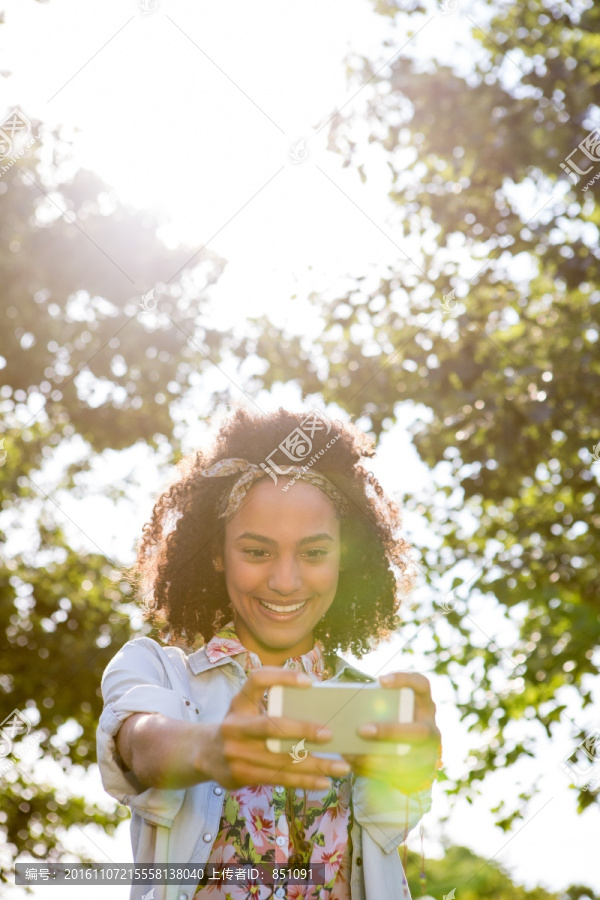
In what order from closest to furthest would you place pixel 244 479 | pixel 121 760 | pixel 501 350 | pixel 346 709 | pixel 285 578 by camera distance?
pixel 346 709
pixel 121 760
pixel 285 578
pixel 244 479
pixel 501 350

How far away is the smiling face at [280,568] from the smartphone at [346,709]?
1.69 ft

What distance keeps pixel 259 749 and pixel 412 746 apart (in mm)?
344

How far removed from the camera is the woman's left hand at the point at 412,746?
5.52 ft

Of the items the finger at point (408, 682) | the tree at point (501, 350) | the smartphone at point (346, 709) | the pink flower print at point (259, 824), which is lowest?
the pink flower print at point (259, 824)

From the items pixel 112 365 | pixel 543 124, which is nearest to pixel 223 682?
pixel 543 124

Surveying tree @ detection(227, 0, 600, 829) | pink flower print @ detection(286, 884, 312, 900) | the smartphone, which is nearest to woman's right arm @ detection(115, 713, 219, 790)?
the smartphone

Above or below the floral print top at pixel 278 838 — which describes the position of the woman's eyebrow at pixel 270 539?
above

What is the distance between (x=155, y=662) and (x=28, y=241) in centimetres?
659

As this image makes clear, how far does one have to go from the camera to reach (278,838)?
203 cm

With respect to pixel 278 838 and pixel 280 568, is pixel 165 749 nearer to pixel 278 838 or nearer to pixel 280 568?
pixel 278 838

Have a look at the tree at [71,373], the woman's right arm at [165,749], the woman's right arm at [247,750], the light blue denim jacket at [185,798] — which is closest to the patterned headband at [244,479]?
the light blue denim jacket at [185,798]

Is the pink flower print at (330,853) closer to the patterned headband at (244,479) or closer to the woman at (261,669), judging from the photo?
the woman at (261,669)

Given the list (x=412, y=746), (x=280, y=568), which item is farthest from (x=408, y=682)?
(x=280, y=568)

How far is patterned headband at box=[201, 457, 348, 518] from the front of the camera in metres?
2.39
